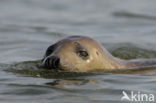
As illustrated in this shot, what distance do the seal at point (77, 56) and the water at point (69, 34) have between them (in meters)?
0.20

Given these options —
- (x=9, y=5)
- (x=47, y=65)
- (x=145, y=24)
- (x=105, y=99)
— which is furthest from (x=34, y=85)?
(x=9, y=5)

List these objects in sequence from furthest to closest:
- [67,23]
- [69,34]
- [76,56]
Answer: [67,23] → [69,34] → [76,56]

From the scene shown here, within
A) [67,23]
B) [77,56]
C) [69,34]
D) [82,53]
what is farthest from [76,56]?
[67,23]

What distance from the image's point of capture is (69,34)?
1468cm

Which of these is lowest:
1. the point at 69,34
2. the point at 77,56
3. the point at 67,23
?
the point at 77,56

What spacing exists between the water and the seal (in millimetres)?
197

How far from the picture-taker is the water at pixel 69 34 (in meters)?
7.34

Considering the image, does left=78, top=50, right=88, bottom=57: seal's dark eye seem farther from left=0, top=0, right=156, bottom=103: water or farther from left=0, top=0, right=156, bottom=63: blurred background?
left=0, top=0, right=156, bottom=63: blurred background

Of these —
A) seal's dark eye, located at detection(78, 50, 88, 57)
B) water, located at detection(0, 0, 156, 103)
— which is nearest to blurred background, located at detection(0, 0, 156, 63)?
water, located at detection(0, 0, 156, 103)

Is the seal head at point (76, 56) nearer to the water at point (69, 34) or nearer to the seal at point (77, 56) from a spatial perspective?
the seal at point (77, 56)

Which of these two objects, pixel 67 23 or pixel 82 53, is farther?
pixel 67 23

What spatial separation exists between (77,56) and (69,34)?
634 cm

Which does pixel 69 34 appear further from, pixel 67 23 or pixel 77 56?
pixel 77 56

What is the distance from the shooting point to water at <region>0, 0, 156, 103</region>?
7.34 metres
